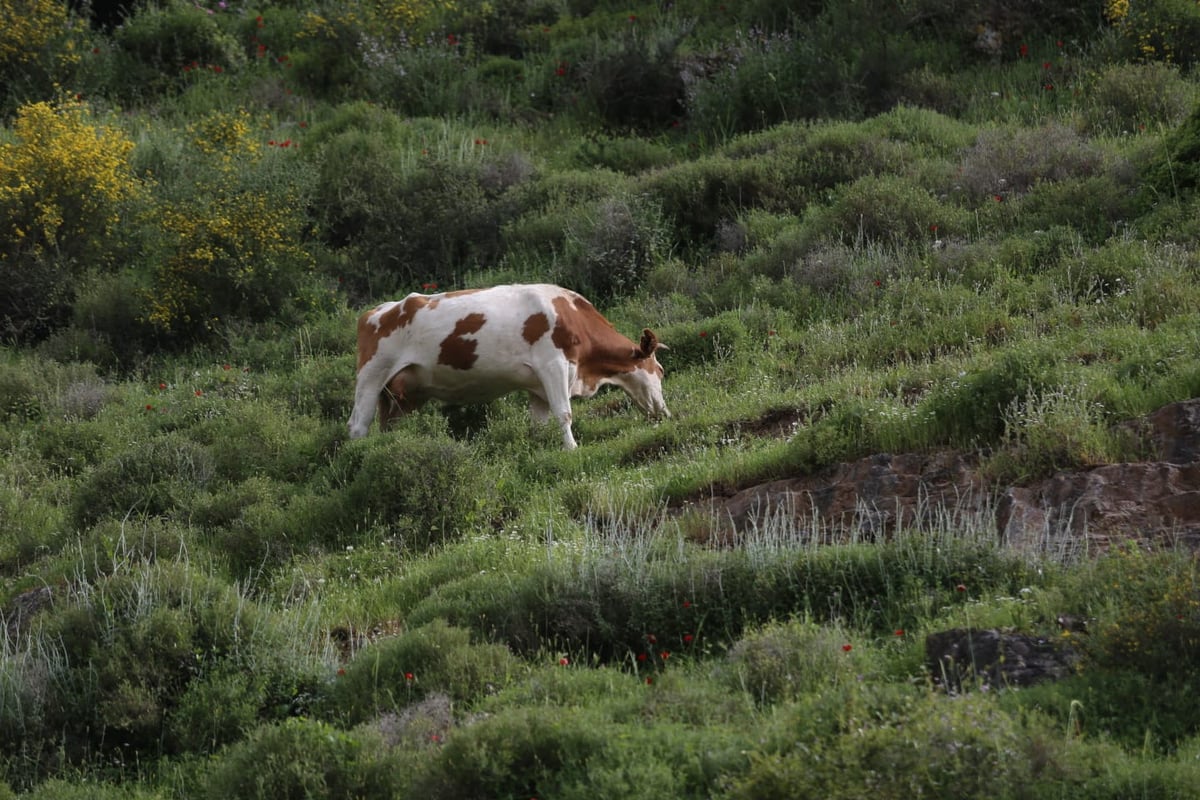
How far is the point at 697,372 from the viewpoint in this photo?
656 inches

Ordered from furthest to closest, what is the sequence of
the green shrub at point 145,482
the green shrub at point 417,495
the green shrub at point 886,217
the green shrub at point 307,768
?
the green shrub at point 886,217 → the green shrub at point 145,482 → the green shrub at point 417,495 → the green shrub at point 307,768

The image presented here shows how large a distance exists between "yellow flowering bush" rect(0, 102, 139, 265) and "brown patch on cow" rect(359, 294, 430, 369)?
8314 mm

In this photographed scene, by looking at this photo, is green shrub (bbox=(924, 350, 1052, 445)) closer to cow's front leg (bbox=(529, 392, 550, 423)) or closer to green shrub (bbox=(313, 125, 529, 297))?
cow's front leg (bbox=(529, 392, 550, 423))

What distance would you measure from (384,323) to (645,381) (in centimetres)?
250

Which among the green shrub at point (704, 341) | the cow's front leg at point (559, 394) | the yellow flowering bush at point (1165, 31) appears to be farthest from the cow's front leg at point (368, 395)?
the yellow flowering bush at point (1165, 31)

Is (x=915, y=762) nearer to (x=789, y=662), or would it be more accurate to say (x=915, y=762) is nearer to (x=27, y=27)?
(x=789, y=662)

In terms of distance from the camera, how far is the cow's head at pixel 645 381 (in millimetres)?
15570

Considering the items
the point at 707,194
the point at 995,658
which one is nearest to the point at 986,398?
the point at 995,658

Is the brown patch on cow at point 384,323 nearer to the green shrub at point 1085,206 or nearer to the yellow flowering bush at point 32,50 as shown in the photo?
the green shrub at point 1085,206

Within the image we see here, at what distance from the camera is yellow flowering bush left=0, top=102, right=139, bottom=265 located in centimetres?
2191

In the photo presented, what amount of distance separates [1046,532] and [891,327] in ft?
21.2

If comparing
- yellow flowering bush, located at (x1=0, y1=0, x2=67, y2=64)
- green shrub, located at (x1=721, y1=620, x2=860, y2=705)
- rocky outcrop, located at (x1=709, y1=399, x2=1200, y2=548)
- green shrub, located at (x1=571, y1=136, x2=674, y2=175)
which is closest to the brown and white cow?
rocky outcrop, located at (x1=709, y1=399, x2=1200, y2=548)

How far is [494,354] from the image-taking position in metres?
14.8

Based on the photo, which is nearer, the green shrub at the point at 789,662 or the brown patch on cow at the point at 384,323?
the green shrub at the point at 789,662
